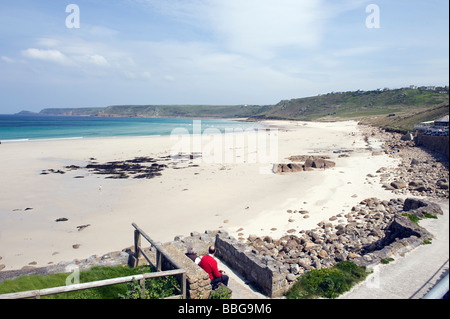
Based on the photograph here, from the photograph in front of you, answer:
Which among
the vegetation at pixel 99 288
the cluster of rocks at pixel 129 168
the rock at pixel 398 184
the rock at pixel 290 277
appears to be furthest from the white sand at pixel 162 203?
the rock at pixel 290 277

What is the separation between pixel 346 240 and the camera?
10.3 meters

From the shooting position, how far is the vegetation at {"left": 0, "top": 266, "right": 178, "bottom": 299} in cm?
623

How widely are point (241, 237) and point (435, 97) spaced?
90284mm

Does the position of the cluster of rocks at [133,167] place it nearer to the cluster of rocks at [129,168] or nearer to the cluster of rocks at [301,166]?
the cluster of rocks at [129,168]

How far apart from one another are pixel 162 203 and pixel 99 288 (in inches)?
347

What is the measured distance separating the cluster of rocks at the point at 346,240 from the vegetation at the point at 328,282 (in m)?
0.41

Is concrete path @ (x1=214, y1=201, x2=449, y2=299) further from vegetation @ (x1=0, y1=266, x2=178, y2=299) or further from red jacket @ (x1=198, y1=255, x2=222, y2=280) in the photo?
vegetation @ (x1=0, y1=266, x2=178, y2=299)

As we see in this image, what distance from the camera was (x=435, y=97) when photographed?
7900cm

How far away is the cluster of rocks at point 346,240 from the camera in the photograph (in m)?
8.44

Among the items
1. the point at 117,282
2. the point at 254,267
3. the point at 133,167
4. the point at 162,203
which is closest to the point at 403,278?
the point at 254,267

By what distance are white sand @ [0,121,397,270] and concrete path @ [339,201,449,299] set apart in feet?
14.4
